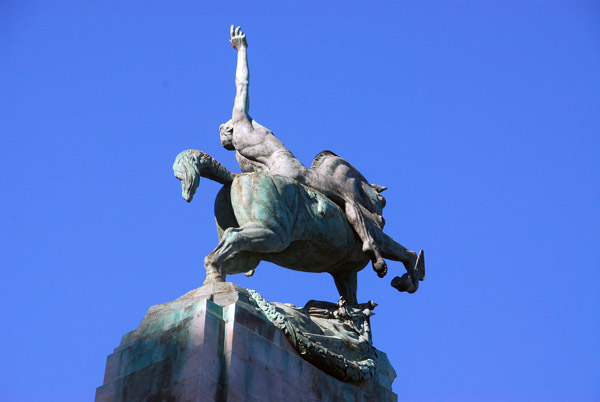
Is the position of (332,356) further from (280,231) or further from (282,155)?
(282,155)

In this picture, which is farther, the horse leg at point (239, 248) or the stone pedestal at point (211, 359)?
the horse leg at point (239, 248)

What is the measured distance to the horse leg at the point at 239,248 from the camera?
13.7 meters

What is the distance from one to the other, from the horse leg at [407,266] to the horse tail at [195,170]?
280 cm

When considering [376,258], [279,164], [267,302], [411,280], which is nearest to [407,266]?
[411,280]

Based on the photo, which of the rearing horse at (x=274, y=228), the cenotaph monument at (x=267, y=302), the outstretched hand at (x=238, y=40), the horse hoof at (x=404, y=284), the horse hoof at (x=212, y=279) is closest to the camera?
the cenotaph monument at (x=267, y=302)

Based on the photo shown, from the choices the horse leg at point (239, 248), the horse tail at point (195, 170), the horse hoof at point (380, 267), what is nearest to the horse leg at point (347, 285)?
the horse hoof at point (380, 267)

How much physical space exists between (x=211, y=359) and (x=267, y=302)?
1617mm

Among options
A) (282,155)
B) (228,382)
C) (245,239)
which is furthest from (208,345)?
(282,155)

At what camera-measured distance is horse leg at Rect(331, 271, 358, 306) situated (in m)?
15.9

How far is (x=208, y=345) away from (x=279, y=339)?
4.08 ft

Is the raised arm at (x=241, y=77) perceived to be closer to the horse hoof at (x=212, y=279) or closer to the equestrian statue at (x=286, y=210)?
the equestrian statue at (x=286, y=210)

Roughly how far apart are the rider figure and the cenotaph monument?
0.06 feet

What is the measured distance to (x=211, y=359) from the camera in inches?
481

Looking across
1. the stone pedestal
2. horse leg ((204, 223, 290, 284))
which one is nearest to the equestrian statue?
horse leg ((204, 223, 290, 284))
